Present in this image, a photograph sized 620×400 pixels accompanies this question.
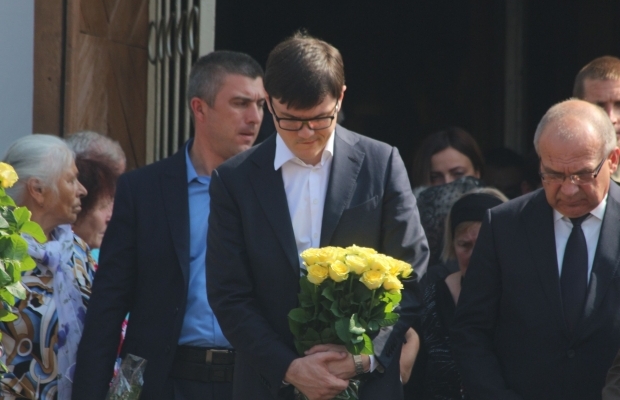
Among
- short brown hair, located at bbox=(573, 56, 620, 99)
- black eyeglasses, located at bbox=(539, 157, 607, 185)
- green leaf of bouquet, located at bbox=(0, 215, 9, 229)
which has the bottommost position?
green leaf of bouquet, located at bbox=(0, 215, 9, 229)

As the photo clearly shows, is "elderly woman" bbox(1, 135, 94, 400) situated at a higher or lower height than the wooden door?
lower

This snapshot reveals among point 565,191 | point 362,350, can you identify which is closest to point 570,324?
point 565,191

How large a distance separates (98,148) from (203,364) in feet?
4.93

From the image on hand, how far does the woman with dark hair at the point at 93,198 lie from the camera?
4.95 meters

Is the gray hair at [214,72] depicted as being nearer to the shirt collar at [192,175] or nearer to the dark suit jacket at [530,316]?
the shirt collar at [192,175]

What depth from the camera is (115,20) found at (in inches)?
209

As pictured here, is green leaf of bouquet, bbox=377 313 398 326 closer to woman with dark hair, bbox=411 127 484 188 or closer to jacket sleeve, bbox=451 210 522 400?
jacket sleeve, bbox=451 210 522 400

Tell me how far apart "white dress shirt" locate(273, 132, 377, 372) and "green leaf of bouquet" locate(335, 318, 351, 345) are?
32 centimetres

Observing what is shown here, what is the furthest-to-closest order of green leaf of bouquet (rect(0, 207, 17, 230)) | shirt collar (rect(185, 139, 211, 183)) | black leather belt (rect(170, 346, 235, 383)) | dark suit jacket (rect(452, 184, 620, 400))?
shirt collar (rect(185, 139, 211, 183)) < black leather belt (rect(170, 346, 235, 383)) < green leaf of bouquet (rect(0, 207, 17, 230)) < dark suit jacket (rect(452, 184, 620, 400))

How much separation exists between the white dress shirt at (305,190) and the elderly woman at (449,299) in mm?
914

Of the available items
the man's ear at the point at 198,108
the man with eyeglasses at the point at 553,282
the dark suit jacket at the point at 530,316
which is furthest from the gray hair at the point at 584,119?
the man's ear at the point at 198,108

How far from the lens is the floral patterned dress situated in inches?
155

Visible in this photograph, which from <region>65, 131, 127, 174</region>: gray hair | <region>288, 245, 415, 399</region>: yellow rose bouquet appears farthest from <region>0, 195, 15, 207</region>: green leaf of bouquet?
<region>65, 131, 127, 174</region>: gray hair

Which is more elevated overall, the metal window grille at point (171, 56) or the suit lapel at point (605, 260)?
the metal window grille at point (171, 56)
